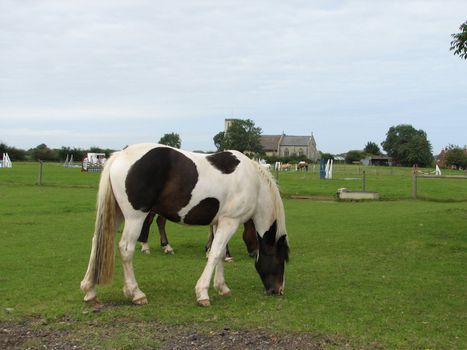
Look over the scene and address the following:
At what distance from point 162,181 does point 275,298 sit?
2.14 meters

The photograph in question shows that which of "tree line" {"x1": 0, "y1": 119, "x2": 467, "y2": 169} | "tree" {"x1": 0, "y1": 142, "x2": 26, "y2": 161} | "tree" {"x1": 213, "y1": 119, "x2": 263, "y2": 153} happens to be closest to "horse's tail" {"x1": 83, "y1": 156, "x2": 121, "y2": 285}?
"tree" {"x1": 0, "y1": 142, "x2": 26, "y2": 161}

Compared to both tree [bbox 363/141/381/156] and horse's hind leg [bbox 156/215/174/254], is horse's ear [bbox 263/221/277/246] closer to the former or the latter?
horse's hind leg [bbox 156/215/174/254]

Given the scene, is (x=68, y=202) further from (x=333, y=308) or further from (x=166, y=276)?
(x=333, y=308)

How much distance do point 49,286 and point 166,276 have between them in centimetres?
171

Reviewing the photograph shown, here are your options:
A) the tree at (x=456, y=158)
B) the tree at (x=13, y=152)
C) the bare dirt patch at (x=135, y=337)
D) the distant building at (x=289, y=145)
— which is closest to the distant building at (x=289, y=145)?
the distant building at (x=289, y=145)

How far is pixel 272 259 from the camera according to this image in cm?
681

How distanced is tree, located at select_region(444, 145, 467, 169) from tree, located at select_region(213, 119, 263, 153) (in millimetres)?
41048

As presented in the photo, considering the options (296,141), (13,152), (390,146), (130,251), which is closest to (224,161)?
(130,251)

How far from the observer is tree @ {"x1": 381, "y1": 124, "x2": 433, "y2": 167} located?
371 feet

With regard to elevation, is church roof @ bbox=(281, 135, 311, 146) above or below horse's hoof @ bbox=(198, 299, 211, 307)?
above

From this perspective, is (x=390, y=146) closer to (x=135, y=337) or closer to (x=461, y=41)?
(x=461, y=41)

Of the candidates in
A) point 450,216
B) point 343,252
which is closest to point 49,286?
point 343,252

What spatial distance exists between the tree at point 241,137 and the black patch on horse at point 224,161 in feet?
314

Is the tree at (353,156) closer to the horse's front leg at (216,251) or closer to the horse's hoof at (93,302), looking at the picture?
the horse's front leg at (216,251)
